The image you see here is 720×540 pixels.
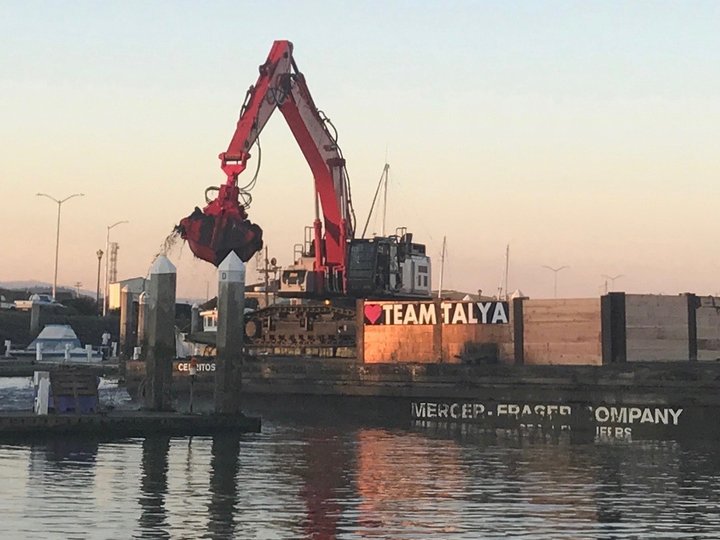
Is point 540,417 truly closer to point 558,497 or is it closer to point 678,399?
point 678,399

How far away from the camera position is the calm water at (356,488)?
1872 cm

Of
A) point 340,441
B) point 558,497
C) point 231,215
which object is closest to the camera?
point 558,497

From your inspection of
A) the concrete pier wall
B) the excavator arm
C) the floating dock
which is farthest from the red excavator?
the floating dock

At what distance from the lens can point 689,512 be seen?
68.6 ft

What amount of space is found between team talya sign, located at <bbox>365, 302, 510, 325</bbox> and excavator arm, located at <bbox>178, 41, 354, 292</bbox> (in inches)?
379

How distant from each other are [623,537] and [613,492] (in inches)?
211

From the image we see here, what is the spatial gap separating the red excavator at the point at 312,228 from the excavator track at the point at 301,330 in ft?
1.16

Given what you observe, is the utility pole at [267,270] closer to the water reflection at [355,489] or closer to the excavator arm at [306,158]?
the excavator arm at [306,158]

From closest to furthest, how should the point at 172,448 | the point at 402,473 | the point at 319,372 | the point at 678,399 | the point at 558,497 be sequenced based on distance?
the point at 558,497, the point at 402,473, the point at 172,448, the point at 678,399, the point at 319,372

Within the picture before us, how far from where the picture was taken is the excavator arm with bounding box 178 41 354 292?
54062 mm

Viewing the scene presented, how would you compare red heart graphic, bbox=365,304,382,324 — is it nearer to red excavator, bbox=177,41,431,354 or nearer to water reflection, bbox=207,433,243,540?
red excavator, bbox=177,41,431,354

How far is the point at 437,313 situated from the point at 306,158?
15498mm

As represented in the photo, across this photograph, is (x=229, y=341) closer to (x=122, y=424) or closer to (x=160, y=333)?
(x=160, y=333)

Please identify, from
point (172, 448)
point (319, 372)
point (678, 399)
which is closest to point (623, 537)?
point (172, 448)
